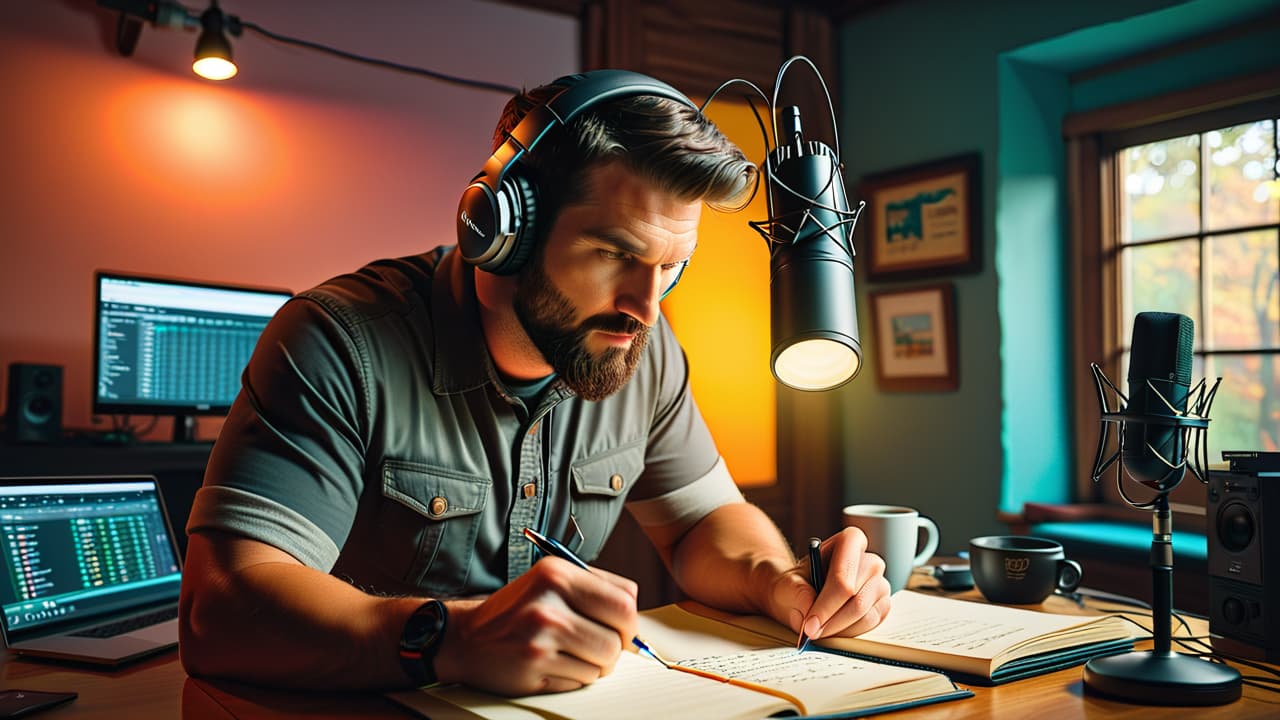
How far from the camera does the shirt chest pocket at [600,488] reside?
1388 mm

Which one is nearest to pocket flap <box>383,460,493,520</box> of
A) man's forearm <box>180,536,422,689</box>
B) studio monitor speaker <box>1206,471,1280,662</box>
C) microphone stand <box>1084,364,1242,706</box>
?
man's forearm <box>180,536,422,689</box>

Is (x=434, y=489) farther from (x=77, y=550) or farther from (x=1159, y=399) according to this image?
(x=1159, y=399)

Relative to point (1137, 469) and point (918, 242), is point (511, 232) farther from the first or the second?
point (918, 242)

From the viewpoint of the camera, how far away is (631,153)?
1148mm

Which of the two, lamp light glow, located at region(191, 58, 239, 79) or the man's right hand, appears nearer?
the man's right hand

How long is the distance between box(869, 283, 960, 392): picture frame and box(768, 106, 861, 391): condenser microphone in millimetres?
2280

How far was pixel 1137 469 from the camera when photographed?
3.01 ft

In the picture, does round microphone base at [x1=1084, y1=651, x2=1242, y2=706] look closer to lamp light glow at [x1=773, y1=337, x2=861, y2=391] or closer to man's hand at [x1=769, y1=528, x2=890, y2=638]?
man's hand at [x1=769, y1=528, x2=890, y2=638]

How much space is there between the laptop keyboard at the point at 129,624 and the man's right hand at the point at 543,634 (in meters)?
0.48

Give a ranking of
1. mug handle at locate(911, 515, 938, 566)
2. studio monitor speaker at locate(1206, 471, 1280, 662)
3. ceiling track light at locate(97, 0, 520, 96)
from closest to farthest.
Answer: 1. studio monitor speaker at locate(1206, 471, 1280, 662)
2. mug handle at locate(911, 515, 938, 566)
3. ceiling track light at locate(97, 0, 520, 96)

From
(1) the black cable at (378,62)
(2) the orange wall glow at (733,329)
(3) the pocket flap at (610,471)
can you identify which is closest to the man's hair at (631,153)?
(3) the pocket flap at (610,471)

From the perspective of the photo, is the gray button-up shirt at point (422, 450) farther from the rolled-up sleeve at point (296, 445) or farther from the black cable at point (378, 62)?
the black cable at point (378, 62)

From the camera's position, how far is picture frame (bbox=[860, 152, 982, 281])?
3082mm

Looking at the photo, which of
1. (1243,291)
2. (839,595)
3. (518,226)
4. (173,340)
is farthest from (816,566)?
(1243,291)
